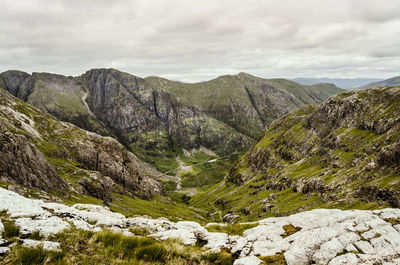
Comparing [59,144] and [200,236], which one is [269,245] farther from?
[59,144]

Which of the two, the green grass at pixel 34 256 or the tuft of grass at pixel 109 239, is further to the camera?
the tuft of grass at pixel 109 239

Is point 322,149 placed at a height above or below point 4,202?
below

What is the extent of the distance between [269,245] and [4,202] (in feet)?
62.4

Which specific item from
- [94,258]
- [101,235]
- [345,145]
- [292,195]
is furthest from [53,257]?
[345,145]

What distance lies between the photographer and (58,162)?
488 feet

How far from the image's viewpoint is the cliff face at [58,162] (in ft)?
307

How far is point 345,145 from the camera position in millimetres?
162625

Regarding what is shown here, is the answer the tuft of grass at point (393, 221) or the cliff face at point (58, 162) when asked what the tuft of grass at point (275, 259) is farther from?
the cliff face at point (58, 162)

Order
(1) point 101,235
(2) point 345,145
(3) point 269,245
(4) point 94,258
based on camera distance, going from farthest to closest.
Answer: (2) point 345,145 → (3) point 269,245 → (1) point 101,235 → (4) point 94,258

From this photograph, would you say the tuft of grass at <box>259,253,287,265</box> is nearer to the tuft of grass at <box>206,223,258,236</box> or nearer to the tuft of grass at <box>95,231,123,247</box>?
the tuft of grass at <box>206,223,258,236</box>

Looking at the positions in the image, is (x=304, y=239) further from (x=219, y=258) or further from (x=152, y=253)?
(x=152, y=253)

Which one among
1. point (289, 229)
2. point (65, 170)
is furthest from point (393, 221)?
point (65, 170)

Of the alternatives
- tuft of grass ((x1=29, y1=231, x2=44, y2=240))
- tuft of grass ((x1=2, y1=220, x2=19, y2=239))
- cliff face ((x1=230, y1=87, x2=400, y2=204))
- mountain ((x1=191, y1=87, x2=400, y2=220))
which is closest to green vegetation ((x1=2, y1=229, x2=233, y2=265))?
tuft of grass ((x1=29, y1=231, x2=44, y2=240))

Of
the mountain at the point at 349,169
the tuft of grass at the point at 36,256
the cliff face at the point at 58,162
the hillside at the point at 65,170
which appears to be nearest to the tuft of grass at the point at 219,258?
the tuft of grass at the point at 36,256
